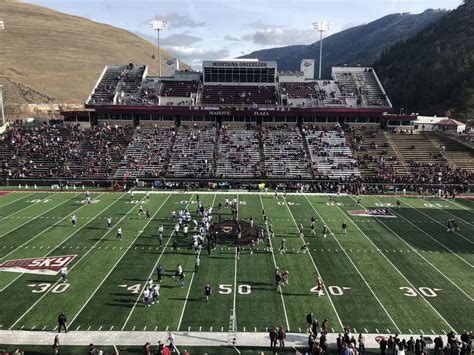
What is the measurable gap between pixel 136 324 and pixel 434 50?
143707 mm

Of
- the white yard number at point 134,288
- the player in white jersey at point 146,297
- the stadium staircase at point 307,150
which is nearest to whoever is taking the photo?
the player in white jersey at point 146,297

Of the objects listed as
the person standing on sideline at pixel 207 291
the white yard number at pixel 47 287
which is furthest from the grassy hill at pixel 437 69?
the white yard number at pixel 47 287

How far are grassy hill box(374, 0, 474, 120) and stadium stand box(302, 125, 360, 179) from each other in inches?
1549

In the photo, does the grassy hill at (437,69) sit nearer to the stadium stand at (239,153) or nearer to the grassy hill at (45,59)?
the stadium stand at (239,153)

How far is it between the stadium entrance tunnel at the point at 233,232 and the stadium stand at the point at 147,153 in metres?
19.8

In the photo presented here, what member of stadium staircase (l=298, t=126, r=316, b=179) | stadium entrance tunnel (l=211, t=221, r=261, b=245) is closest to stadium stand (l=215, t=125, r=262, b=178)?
stadium staircase (l=298, t=126, r=316, b=179)

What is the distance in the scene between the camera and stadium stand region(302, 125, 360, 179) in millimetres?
50562

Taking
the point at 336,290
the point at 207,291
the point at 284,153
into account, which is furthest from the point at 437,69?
the point at 207,291

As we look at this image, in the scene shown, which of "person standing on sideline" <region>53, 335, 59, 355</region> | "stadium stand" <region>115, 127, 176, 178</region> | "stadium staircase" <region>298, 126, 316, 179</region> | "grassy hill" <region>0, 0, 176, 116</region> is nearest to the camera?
"person standing on sideline" <region>53, 335, 59, 355</region>

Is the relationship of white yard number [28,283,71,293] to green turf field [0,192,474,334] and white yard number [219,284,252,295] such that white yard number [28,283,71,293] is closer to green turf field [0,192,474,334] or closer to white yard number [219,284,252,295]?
green turf field [0,192,474,334]

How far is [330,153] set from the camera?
5441 centimetres

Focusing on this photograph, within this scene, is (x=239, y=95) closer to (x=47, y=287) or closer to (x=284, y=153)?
(x=284, y=153)

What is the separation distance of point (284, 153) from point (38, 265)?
119ft

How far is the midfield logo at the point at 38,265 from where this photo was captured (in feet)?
74.2
